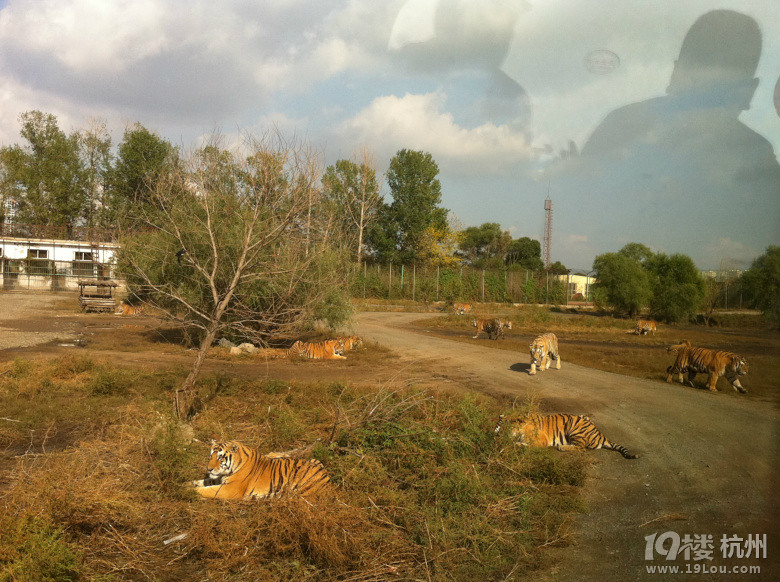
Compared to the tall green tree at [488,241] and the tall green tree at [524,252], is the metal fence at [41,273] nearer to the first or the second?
the tall green tree at [488,241]

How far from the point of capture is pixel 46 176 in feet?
176

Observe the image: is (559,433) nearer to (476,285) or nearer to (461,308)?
(461,308)

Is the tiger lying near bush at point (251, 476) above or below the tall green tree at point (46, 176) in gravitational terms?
below

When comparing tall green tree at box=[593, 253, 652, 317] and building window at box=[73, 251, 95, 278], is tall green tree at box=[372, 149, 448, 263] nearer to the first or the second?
tall green tree at box=[593, 253, 652, 317]

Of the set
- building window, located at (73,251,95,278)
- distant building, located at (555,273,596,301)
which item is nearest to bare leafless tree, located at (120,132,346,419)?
distant building, located at (555,273,596,301)

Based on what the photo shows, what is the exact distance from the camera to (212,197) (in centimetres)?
1043

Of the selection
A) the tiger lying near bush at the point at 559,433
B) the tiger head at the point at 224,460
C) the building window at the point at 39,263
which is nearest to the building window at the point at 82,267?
the building window at the point at 39,263

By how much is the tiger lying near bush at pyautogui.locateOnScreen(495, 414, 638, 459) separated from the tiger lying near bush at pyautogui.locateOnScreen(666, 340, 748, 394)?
456 cm

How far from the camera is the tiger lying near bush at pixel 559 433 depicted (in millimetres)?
7641

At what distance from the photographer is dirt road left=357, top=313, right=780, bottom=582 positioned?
14.1 ft

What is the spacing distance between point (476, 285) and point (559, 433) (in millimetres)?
36623

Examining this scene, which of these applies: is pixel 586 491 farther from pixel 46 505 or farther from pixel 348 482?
pixel 46 505

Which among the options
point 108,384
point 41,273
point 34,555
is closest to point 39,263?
point 41,273

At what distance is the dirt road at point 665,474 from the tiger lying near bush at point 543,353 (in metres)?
0.95
